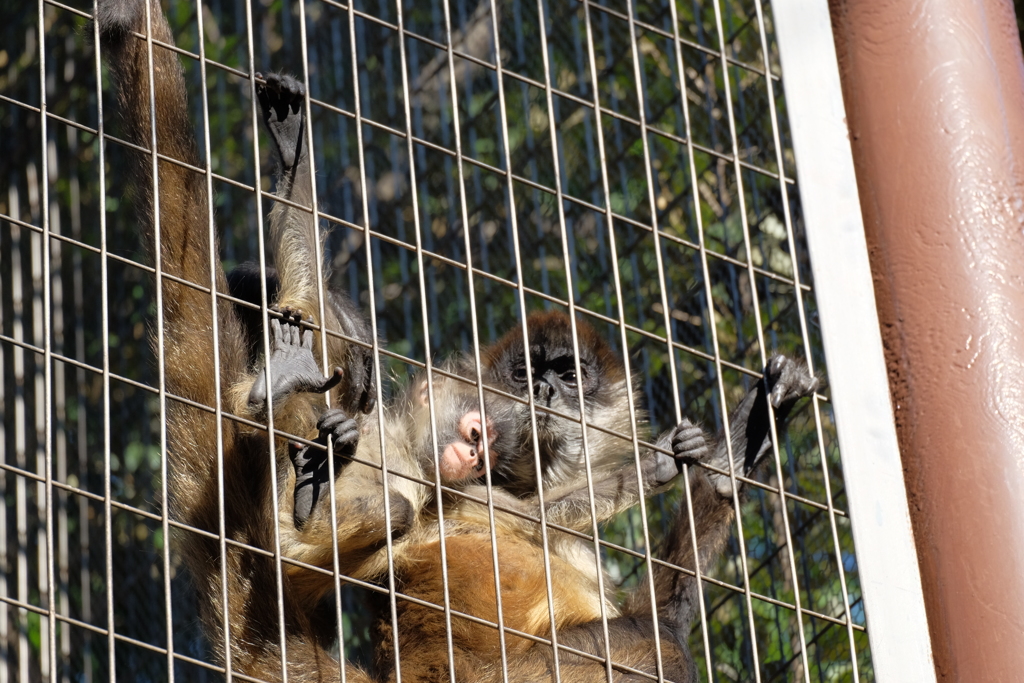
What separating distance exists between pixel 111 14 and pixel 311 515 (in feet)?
3.75

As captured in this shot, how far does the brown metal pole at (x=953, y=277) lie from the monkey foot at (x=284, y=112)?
126 cm

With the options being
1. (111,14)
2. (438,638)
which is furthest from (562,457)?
(111,14)

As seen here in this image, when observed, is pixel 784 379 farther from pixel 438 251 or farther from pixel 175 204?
pixel 438 251

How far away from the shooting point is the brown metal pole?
8.28 feet

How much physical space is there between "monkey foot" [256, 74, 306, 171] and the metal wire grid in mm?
476

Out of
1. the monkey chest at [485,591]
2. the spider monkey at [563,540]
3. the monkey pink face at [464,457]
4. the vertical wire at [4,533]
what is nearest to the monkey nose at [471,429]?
the monkey pink face at [464,457]

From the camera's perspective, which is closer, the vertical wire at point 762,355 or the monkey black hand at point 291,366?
the vertical wire at point 762,355

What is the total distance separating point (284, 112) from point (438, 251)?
142 cm

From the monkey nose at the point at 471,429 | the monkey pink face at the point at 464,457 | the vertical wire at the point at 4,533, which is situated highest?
the monkey nose at the point at 471,429

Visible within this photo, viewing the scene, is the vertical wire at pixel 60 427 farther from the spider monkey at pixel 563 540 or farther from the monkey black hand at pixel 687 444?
the monkey black hand at pixel 687 444

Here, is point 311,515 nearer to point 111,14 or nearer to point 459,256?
point 111,14

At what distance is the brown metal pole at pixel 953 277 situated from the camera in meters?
2.52

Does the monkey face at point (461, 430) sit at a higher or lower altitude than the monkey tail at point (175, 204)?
lower

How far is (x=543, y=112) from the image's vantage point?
4.59 m
